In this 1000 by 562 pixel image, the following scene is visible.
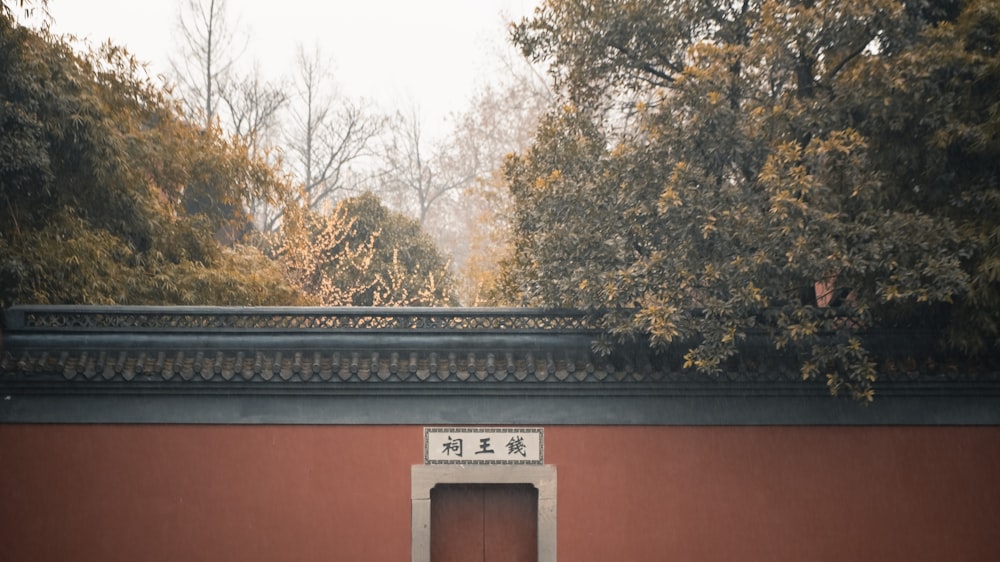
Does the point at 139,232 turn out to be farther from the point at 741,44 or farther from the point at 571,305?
the point at 741,44

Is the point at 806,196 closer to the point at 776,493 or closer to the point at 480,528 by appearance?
the point at 776,493

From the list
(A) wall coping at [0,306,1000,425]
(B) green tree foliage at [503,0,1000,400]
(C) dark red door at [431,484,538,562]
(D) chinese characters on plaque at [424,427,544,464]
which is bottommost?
(C) dark red door at [431,484,538,562]

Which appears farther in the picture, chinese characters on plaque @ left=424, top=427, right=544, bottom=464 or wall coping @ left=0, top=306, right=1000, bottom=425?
chinese characters on plaque @ left=424, top=427, right=544, bottom=464

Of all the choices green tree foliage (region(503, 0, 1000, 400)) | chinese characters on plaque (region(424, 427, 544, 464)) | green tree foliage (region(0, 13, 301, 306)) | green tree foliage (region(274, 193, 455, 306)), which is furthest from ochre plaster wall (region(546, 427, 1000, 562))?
green tree foliage (region(274, 193, 455, 306))

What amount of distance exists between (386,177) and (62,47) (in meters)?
21.9

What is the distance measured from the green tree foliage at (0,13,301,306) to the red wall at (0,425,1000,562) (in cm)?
215

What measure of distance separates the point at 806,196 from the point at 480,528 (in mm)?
3975

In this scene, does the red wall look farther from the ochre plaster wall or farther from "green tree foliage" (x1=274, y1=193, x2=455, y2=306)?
Answer: "green tree foliage" (x1=274, y1=193, x2=455, y2=306)

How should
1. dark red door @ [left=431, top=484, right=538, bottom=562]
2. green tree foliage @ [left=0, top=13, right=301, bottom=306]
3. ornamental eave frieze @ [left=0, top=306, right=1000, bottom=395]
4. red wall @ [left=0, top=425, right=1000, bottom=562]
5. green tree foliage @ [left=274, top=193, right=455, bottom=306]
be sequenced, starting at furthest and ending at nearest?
green tree foliage @ [left=274, top=193, right=455, bottom=306] → green tree foliage @ [left=0, top=13, right=301, bottom=306] → dark red door @ [left=431, top=484, right=538, bottom=562] → red wall @ [left=0, top=425, right=1000, bottom=562] → ornamental eave frieze @ [left=0, top=306, right=1000, bottom=395]

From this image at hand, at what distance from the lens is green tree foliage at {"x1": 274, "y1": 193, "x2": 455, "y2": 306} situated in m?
17.0

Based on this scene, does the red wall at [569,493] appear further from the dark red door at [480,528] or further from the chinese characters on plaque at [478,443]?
the dark red door at [480,528]

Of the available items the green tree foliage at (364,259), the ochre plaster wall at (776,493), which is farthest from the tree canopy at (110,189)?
the ochre plaster wall at (776,493)

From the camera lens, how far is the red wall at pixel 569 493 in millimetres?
7789

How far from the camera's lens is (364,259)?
17.4m
